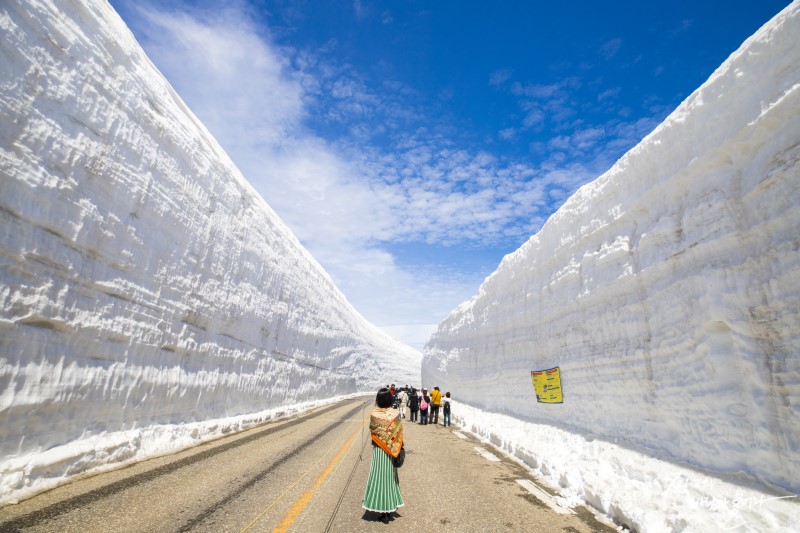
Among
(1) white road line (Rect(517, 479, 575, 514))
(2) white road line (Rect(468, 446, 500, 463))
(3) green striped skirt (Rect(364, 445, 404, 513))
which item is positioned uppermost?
(3) green striped skirt (Rect(364, 445, 404, 513))

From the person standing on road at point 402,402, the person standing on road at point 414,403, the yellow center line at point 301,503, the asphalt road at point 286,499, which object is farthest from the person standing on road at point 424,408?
the yellow center line at point 301,503

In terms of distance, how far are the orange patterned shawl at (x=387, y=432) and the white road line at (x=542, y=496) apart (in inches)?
91.7

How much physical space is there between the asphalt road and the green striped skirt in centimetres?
19

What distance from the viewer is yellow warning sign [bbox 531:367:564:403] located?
1012 cm

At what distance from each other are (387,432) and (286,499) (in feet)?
5.66

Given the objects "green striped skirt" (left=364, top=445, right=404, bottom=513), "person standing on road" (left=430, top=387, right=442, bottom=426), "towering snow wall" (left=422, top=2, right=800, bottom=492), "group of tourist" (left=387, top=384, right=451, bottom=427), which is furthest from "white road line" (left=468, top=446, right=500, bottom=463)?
"person standing on road" (left=430, top=387, right=442, bottom=426)

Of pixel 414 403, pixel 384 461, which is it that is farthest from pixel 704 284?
pixel 414 403

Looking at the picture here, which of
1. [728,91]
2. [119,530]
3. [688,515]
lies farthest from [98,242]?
[728,91]

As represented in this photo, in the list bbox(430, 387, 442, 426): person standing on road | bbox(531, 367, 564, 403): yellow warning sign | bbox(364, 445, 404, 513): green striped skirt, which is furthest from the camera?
bbox(430, 387, 442, 426): person standing on road

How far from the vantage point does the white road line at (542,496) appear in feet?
17.3

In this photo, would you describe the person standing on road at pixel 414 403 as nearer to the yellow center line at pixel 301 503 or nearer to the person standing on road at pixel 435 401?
the person standing on road at pixel 435 401

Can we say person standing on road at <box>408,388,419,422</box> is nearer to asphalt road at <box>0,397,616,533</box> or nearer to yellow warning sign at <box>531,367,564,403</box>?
yellow warning sign at <box>531,367,564,403</box>

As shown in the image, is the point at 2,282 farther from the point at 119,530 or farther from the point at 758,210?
the point at 758,210

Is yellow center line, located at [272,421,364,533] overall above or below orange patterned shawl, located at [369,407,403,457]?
below
